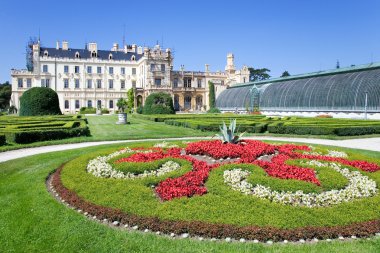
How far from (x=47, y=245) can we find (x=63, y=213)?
1.38 m

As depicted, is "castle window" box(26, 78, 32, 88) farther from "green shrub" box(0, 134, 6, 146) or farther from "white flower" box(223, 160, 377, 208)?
"white flower" box(223, 160, 377, 208)

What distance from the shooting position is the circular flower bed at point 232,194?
19.6ft

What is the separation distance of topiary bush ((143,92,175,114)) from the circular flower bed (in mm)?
36337

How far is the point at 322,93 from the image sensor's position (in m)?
41.1

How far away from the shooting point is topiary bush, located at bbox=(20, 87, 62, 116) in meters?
39.8

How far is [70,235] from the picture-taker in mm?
5871

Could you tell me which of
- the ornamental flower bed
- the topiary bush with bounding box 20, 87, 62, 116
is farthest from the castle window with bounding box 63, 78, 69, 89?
the ornamental flower bed

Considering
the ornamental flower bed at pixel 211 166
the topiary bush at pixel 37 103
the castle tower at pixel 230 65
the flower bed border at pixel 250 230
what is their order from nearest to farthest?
the flower bed border at pixel 250 230
the ornamental flower bed at pixel 211 166
the topiary bush at pixel 37 103
the castle tower at pixel 230 65

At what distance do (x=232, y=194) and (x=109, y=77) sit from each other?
247 feet

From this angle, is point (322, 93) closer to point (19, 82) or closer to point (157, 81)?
A: point (157, 81)

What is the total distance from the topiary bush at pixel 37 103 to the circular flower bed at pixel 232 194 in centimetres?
3297

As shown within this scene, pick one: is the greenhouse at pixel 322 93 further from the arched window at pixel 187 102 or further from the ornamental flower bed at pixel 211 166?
the ornamental flower bed at pixel 211 166

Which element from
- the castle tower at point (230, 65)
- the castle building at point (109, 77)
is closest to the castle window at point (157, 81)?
the castle building at point (109, 77)

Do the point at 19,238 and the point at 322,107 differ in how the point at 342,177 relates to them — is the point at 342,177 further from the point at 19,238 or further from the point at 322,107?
the point at 322,107
